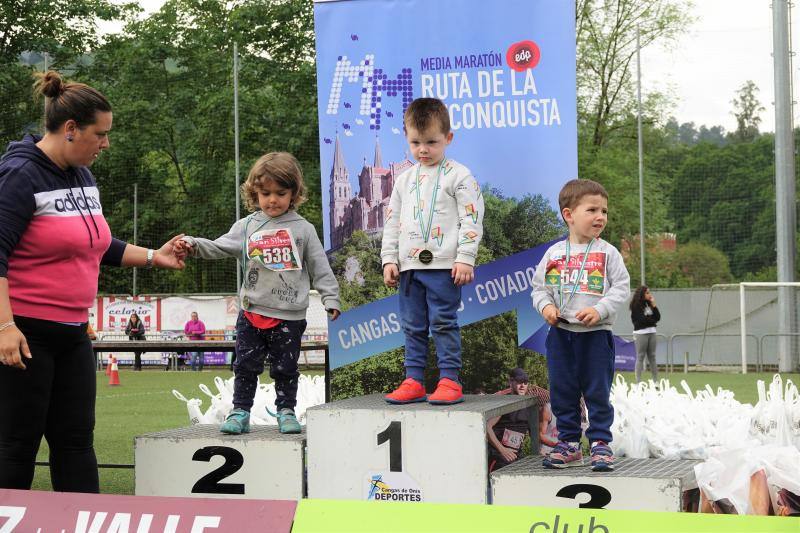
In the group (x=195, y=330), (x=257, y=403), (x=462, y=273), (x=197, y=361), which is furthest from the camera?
(x=195, y=330)

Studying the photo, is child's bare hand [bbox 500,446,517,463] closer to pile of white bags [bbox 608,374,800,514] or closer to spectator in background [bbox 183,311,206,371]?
pile of white bags [bbox 608,374,800,514]

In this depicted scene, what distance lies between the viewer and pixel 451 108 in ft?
16.3

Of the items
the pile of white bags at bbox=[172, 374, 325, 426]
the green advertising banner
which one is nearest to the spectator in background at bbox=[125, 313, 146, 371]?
the pile of white bags at bbox=[172, 374, 325, 426]

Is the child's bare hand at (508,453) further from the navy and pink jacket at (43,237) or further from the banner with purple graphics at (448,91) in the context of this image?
the navy and pink jacket at (43,237)

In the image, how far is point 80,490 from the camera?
365 cm

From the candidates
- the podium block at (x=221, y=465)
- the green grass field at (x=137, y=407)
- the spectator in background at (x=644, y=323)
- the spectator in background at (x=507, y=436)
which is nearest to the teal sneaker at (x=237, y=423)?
the podium block at (x=221, y=465)

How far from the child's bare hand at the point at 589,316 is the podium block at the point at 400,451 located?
48 centimetres

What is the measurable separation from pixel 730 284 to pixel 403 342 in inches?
606

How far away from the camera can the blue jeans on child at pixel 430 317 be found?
14.8 ft

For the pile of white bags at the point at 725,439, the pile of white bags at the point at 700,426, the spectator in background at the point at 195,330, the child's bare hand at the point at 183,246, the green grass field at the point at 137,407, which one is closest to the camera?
the pile of white bags at the point at 725,439

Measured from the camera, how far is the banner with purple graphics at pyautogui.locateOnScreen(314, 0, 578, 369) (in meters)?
4.89

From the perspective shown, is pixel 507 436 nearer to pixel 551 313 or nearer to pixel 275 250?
pixel 551 313

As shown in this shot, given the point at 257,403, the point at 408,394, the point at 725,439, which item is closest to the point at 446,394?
the point at 408,394

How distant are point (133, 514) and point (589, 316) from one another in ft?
5.76
